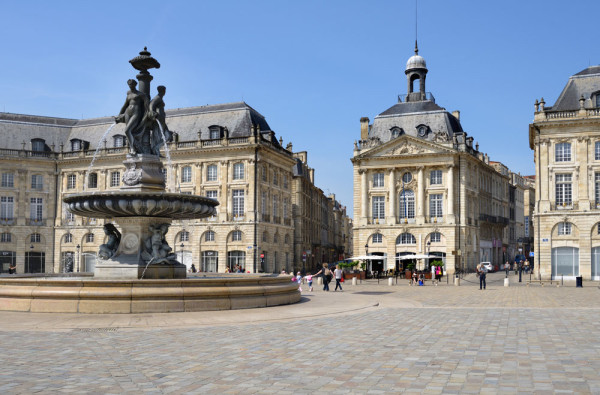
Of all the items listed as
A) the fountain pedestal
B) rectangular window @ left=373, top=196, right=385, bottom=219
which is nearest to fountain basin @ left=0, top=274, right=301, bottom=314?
the fountain pedestal

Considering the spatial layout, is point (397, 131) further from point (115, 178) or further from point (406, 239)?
point (115, 178)

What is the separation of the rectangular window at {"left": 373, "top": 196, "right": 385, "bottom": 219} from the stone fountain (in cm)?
4079

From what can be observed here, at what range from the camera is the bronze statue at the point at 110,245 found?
1795 cm

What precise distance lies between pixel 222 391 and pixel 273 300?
33.0ft

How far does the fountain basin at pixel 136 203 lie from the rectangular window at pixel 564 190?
34433mm

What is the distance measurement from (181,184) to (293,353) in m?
48.5

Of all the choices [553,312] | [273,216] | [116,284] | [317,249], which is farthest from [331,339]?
[317,249]

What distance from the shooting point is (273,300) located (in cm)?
1717

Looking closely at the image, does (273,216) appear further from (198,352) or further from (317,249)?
(198,352)

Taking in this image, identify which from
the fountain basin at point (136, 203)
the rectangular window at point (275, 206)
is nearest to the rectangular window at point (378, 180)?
the rectangular window at point (275, 206)

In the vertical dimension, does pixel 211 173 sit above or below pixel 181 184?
above

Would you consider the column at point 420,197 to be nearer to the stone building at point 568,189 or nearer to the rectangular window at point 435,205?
the rectangular window at point 435,205

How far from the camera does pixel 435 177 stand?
57656 millimetres

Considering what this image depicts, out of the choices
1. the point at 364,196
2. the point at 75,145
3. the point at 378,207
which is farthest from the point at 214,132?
the point at 378,207
